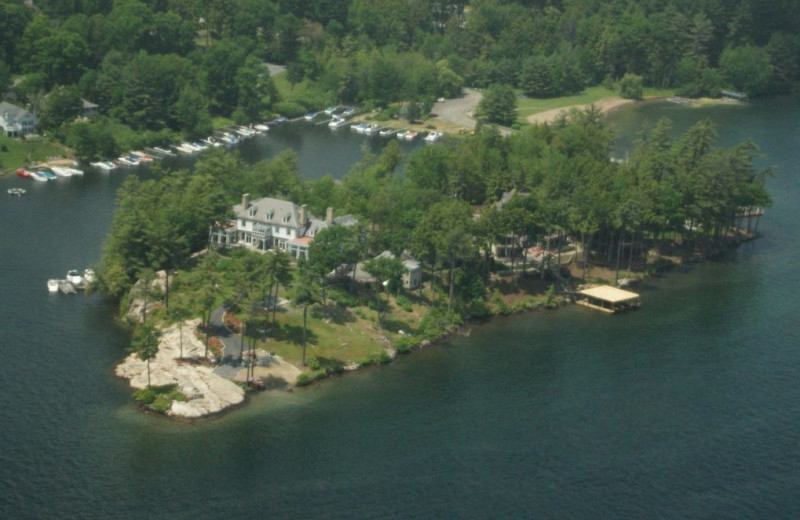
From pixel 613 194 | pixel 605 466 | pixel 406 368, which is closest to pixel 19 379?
pixel 406 368

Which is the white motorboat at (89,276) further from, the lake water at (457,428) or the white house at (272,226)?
the white house at (272,226)

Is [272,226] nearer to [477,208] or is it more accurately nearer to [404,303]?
[404,303]

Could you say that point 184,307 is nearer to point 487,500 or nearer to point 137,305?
point 137,305

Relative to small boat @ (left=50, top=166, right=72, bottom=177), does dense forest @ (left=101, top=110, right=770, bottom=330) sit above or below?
above

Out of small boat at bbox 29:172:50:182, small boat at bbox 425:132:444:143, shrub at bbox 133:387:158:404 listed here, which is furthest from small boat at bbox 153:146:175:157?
shrub at bbox 133:387:158:404

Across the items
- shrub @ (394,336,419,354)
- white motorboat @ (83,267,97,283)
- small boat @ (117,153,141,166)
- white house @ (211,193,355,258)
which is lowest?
shrub @ (394,336,419,354)

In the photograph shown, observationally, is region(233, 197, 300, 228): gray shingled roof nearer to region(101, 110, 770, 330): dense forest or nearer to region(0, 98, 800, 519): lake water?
region(101, 110, 770, 330): dense forest
